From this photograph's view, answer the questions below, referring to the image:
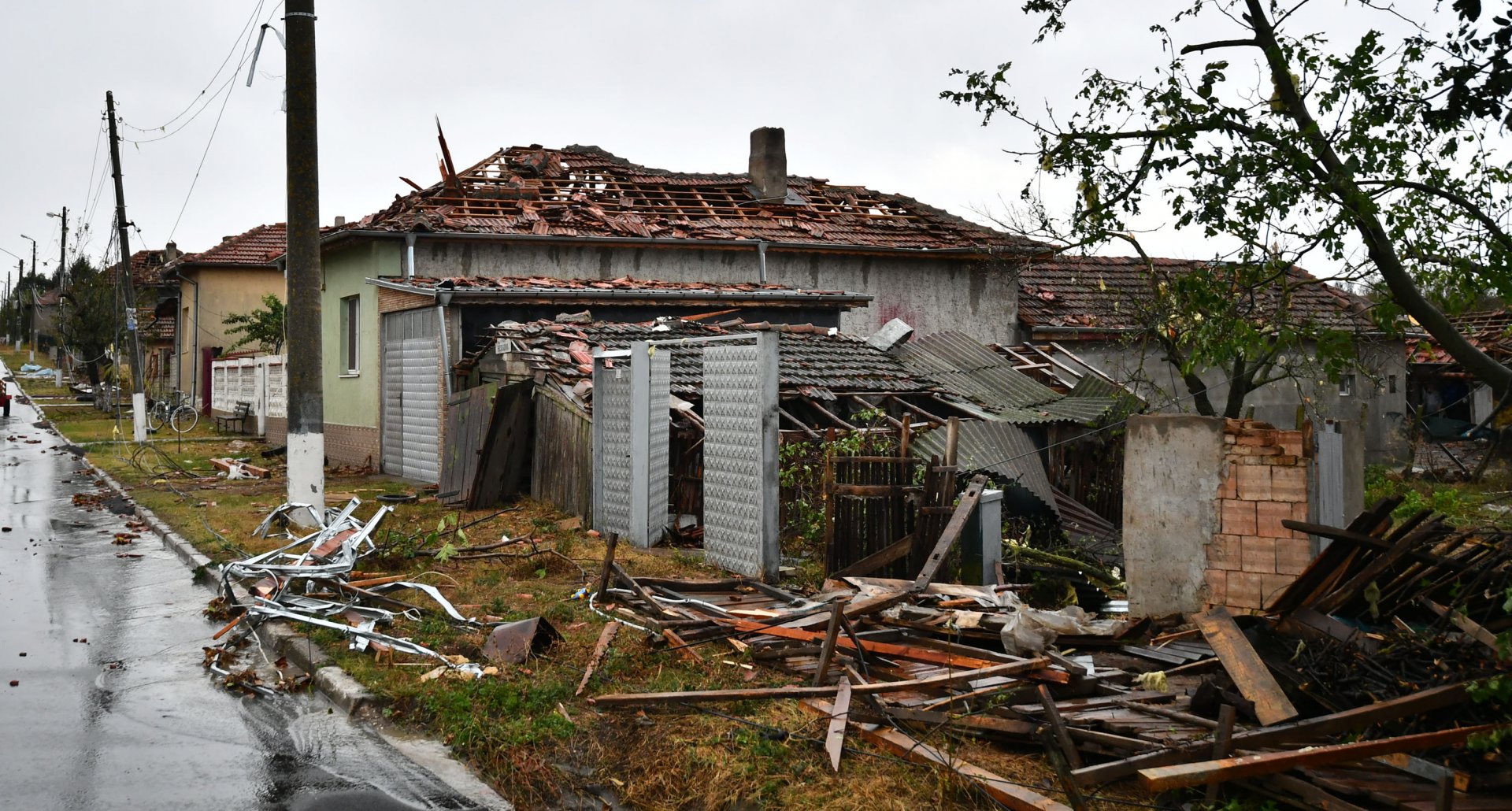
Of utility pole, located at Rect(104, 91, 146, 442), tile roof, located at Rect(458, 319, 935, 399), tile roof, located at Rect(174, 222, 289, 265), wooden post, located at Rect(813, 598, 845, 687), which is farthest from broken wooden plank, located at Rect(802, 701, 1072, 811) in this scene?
tile roof, located at Rect(174, 222, 289, 265)

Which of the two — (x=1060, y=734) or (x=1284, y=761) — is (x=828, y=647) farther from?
(x=1284, y=761)

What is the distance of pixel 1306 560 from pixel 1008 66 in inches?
161

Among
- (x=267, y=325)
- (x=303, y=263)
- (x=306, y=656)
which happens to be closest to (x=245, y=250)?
(x=267, y=325)

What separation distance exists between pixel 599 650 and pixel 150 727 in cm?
249

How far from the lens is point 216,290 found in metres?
44.6

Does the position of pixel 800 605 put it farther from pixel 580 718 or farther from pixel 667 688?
pixel 580 718

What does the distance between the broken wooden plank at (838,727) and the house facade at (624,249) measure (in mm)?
13787

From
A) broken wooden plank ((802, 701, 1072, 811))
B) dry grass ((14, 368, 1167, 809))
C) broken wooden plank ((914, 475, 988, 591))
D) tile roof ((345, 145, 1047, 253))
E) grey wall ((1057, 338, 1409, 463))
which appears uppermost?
tile roof ((345, 145, 1047, 253))

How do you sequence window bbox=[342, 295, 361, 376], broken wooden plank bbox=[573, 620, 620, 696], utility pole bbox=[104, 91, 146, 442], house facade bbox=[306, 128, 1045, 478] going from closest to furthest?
broken wooden plank bbox=[573, 620, 620, 696], house facade bbox=[306, 128, 1045, 478], window bbox=[342, 295, 361, 376], utility pole bbox=[104, 91, 146, 442]

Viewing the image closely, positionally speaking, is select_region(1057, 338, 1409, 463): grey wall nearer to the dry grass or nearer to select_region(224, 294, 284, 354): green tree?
the dry grass

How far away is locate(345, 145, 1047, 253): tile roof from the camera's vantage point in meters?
21.9

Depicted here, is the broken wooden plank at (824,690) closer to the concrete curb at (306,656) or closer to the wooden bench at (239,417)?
the concrete curb at (306,656)

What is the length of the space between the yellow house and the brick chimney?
23677 mm

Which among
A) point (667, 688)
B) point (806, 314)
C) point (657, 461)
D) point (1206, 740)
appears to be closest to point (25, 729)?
point (667, 688)
